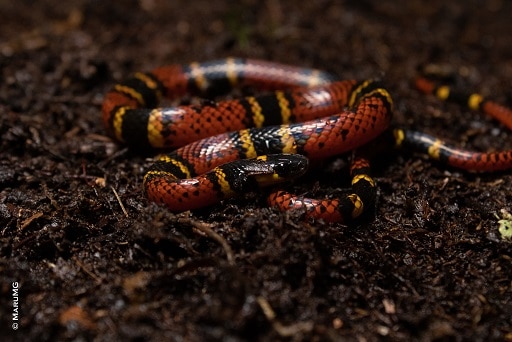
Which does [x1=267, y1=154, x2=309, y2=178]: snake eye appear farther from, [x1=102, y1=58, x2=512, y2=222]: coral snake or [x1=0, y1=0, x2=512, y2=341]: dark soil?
[x1=0, y1=0, x2=512, y2=341]: dark soil

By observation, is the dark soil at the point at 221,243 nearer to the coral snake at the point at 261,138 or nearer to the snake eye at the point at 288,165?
the coral snake at the point at 261,138

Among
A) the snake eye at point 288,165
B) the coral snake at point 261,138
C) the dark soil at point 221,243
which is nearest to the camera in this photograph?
the dark soil at point 221,243

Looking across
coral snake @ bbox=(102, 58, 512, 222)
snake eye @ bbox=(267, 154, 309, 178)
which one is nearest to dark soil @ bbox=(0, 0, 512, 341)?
coral snake @ bbox=(102, 58, 512, 222)

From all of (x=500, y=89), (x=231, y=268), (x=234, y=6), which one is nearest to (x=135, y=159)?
(x=231, y=268)

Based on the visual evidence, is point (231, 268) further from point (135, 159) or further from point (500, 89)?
point (500, 89)

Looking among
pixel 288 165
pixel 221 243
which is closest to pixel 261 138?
pixel 288 165

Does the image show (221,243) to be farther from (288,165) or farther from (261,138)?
(261,138)

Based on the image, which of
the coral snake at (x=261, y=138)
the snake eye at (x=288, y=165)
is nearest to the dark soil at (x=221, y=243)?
the coral snake at (x=261, y=138)
